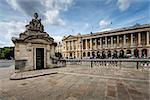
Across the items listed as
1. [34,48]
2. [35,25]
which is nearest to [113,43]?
[35,25]

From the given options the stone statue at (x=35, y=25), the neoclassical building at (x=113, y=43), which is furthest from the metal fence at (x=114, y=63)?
the neoclassical building at (x=113, y=43)

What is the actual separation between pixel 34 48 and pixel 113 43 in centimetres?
6015

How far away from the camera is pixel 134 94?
4301mm

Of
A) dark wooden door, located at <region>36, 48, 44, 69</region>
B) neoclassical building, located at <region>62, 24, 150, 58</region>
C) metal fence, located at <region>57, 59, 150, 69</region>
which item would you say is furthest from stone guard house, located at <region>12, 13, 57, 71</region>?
neoclassical building, located at <region>62, 24, 150, 58</region>

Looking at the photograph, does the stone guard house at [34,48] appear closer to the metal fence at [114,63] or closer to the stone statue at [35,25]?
the stone statue at [35,25]

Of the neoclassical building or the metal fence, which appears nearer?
the metal fence

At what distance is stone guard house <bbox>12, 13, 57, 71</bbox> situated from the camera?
1011 centimetres

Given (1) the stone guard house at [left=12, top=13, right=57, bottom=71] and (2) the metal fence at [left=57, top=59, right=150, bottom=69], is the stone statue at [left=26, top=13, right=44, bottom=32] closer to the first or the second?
(1) the stone guard house at [left=12, top=13, right=57, bottom=71]

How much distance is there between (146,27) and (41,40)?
5535 centimetres

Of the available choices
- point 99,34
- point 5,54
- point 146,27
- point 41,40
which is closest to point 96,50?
point 99,34

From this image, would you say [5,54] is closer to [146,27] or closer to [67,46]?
[67,46]

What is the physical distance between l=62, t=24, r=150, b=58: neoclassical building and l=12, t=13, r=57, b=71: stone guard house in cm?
3974

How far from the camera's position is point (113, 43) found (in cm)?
6562

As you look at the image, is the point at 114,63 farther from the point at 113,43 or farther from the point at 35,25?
the point at 113,43
